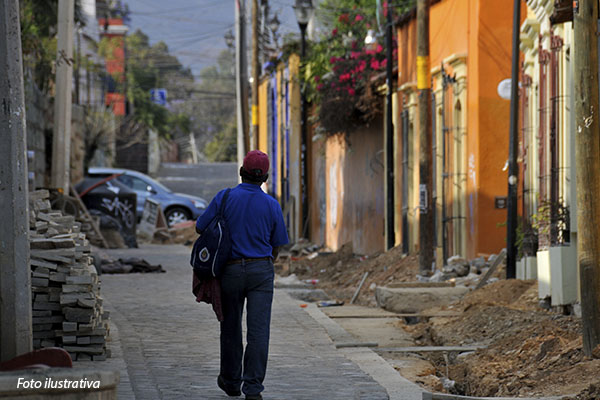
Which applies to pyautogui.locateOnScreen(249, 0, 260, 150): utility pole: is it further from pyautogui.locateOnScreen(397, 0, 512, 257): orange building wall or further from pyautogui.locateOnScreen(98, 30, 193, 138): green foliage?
pyautogui.locateOnScreen(98, 30, 193, 138): green foliage

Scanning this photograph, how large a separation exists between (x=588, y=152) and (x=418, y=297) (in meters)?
6.25

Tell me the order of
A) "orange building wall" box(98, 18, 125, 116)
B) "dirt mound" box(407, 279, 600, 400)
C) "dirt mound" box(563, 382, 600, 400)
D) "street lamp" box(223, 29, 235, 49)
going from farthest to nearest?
"orange building wall" box(98, 18, 125, 116) < "street lamp" box(223, 29, 235, 49) < "dirt mound" box(407, 279, 600, 400) < "dirt mound" box(563, 382, 600, 400)

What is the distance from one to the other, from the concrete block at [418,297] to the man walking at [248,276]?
23.9 feet

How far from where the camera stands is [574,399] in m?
7.93

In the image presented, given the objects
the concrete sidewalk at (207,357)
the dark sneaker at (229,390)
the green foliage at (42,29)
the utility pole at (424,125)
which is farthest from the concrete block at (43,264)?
the green foliage at (42,29)

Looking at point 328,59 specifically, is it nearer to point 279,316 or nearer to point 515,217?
point 515,217

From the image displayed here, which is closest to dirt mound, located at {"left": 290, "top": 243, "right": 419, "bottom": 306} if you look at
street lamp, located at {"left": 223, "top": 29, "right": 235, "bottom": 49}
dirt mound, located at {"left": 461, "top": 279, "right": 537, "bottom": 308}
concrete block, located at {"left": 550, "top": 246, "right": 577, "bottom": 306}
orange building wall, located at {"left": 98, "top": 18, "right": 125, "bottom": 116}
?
dirt mound, located at {"left": 461, "top": 279, "right": 537, "bottom": 308}

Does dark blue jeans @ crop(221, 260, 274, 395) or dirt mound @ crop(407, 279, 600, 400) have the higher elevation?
dark blue jeans @ crop(221, 260, 274, 395)

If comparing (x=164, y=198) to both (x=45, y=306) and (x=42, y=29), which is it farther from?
(x=45, y=306)

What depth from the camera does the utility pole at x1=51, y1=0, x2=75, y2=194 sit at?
72.9ft

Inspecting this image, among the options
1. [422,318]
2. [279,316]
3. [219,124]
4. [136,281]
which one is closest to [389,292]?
[422,318]

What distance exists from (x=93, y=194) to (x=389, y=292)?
15.6 metres

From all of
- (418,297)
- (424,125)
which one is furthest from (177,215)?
(418,297)

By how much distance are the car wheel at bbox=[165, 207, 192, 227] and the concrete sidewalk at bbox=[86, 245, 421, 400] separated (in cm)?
2137
